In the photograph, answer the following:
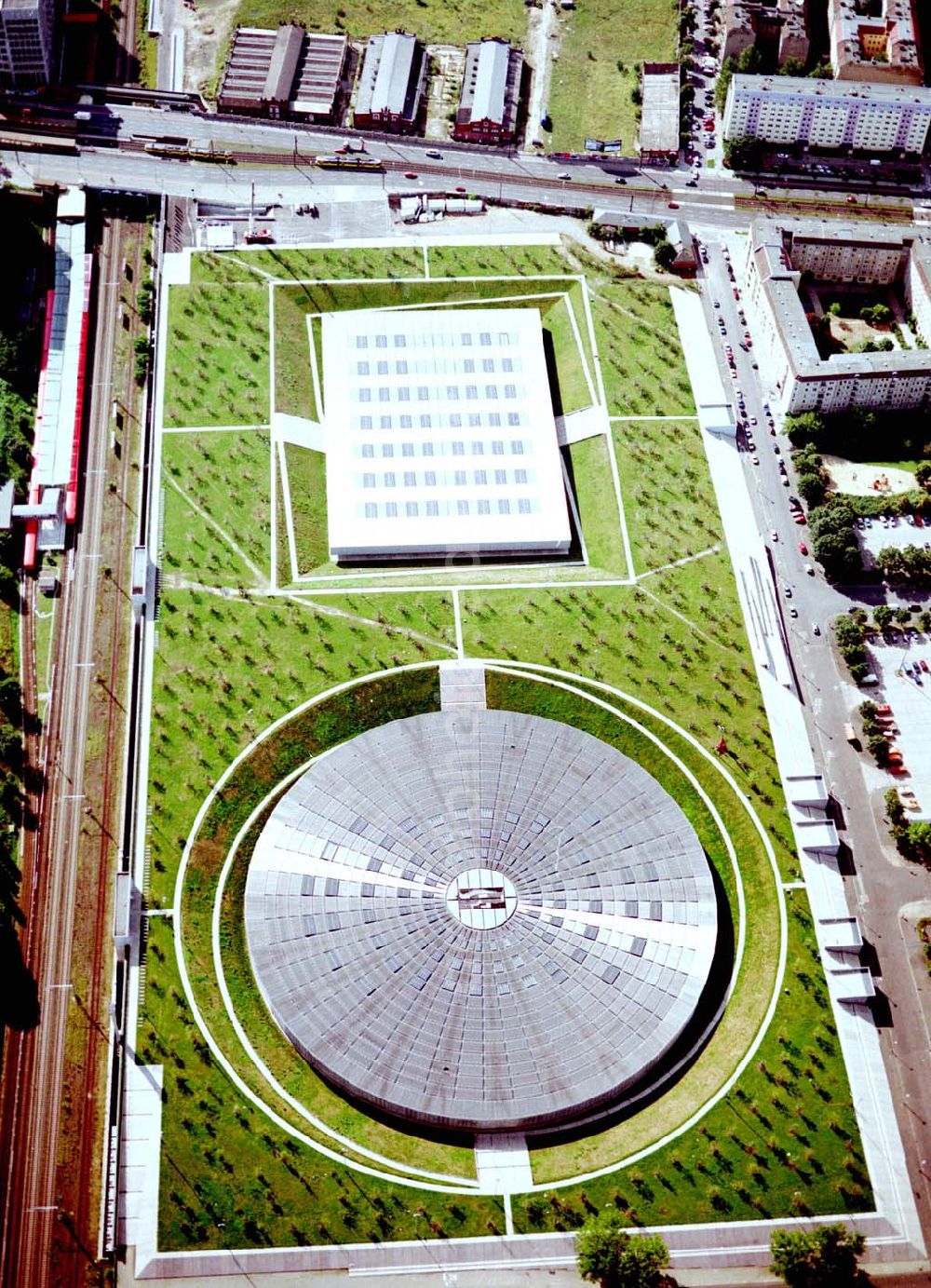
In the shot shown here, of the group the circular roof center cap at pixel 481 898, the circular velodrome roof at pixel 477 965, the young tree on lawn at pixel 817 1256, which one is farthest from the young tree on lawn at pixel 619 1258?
the circular roof center cap at pixel 481 898

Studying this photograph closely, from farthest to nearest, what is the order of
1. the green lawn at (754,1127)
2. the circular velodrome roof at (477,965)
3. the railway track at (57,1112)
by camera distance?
1. the circular velodrome roof at (477,965)
2. the green lawn at (754,1127)
3. the railway track at (57,1112)

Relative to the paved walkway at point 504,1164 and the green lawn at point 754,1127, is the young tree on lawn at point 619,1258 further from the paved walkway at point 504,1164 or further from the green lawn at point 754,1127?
the paved walkway at point 504,1164

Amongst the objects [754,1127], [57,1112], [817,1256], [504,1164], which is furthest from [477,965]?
[57,1112]

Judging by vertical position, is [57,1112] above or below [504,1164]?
above

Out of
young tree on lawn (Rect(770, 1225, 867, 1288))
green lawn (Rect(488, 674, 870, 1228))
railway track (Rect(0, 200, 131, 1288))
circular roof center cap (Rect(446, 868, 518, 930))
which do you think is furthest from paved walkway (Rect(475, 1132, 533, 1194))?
railway track (Rect(0, 200, 131, 1288))

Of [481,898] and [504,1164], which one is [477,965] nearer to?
[481,898]

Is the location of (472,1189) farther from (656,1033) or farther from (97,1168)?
(97,1168)
